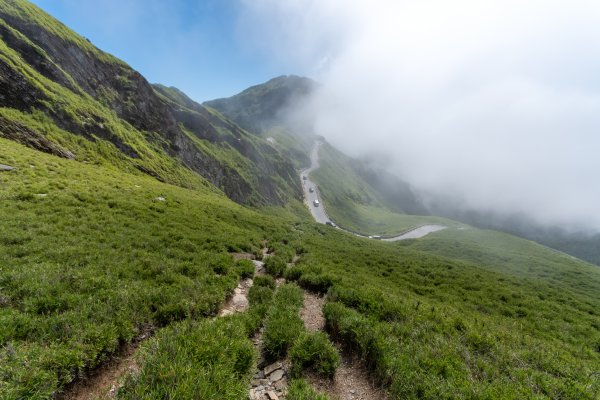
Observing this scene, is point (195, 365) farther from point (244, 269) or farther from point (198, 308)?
point (244, 269)

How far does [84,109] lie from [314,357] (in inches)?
Answer: 2532

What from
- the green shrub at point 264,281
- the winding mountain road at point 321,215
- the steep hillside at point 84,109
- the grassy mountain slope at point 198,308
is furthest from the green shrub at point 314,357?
the winding mountain road at point 321,215

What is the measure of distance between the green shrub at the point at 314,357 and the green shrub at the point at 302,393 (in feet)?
2.10

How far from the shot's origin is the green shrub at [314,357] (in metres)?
7.36

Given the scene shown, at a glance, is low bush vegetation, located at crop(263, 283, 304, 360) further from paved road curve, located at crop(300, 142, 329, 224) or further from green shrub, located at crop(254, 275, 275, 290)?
paved road curve, located at crop(300, 142, 329, 224)

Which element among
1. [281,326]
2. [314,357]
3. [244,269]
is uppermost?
[281,326]

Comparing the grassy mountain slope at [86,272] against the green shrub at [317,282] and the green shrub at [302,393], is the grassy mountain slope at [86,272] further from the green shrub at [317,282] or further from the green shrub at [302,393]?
the green shrub at [302,393]

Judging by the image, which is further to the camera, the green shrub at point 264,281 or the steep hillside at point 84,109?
the steep hillside at point 84,109

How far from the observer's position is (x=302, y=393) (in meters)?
6.03

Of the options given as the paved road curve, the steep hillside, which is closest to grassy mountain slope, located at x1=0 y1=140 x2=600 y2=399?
the steep hillside

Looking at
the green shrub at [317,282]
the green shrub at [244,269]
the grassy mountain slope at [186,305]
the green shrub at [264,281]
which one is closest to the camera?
the grassy mountain slope at [186,305]

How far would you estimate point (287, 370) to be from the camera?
7.33 m

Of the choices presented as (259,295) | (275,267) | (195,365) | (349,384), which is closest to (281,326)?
(349,384)

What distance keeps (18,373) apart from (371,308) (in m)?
10.7
